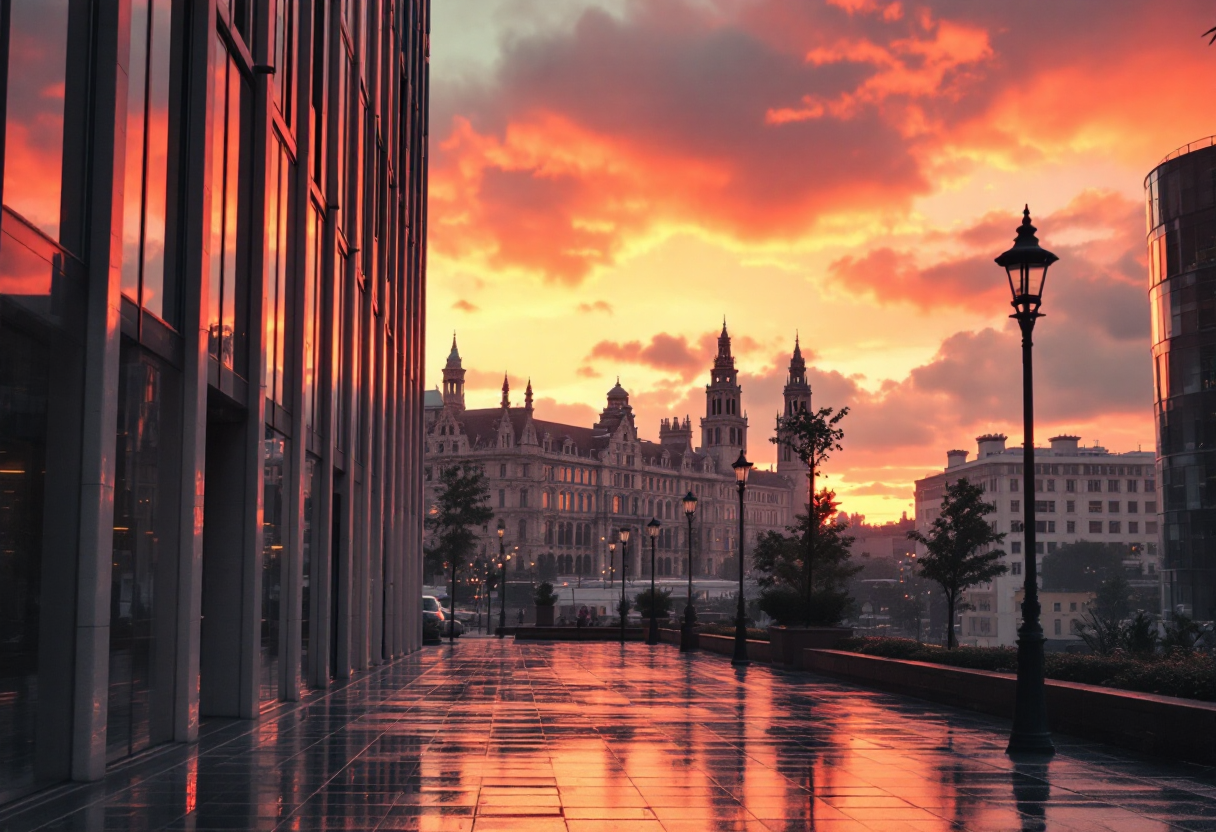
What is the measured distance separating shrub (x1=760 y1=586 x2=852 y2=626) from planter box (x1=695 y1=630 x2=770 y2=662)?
0.98 m

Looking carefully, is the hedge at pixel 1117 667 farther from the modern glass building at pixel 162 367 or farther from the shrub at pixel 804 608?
the modern glass building at pixel 162 367

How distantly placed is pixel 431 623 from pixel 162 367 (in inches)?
1786

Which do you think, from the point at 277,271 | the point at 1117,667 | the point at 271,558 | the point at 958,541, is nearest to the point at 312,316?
the point at 277,271

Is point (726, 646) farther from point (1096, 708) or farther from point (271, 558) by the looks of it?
point (1096, 708)

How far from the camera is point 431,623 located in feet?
195

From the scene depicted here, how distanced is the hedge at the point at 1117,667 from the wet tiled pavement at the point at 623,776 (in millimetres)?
1108

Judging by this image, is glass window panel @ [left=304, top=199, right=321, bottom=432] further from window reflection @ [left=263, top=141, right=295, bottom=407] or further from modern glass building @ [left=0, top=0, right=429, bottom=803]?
window reflection @ [left=263, top=141, right=295, bottom=407]

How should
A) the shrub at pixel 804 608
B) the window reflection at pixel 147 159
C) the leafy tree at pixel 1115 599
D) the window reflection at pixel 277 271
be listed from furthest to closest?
the leafy tree at pixel 1115 599 → the shrub at pixel 804 608 → the window reflection at pixel 277 271 → the window reflection at pixel 147 159

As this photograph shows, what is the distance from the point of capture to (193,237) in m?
16.2

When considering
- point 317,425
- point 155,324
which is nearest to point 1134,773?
point 155,324

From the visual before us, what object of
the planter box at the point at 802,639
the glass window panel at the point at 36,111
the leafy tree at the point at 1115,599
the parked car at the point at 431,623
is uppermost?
the glass window panel at the point at 36,111

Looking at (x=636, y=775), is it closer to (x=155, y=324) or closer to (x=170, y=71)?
(x=155, y=324)

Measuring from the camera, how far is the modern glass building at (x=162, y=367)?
37.8 ft

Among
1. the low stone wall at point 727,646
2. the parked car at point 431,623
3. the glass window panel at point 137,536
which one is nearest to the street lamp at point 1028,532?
the glass window panel at point 137,536
